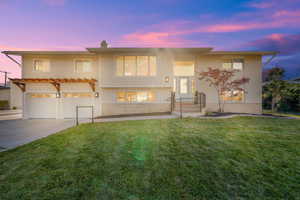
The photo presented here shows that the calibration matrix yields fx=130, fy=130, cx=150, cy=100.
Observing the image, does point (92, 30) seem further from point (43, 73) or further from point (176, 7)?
point (176, 7)

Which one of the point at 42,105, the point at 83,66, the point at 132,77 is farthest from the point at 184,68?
Answer: the point at 42,105

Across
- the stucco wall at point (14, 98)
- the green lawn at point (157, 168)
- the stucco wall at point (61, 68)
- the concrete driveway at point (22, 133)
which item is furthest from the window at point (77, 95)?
the stucco wall at point (14, 98)

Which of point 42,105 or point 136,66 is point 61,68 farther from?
point 136,66

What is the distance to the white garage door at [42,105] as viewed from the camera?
1043 centimetres

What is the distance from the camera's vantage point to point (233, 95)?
1050 cm

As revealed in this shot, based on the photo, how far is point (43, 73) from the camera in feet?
34.6

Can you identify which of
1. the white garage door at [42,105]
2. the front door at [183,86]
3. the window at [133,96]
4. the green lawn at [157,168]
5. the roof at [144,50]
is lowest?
the green lawn at [157,168]

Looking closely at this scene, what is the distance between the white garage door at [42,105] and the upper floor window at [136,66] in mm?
5887

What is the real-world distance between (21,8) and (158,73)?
51.9ft

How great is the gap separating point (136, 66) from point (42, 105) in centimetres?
821

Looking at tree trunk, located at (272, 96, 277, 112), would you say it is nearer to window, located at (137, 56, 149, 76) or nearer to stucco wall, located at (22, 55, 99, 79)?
window, located at (137, 56, 149, 76)

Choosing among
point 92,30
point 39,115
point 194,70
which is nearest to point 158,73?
point 194,70

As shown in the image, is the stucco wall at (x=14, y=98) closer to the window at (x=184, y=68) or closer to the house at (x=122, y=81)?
the house at (x=122, y=81)

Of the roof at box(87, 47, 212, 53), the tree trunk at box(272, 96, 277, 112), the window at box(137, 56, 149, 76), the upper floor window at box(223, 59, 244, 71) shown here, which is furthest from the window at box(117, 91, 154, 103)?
the tree trunk at box(272, 96, 277, 112)
